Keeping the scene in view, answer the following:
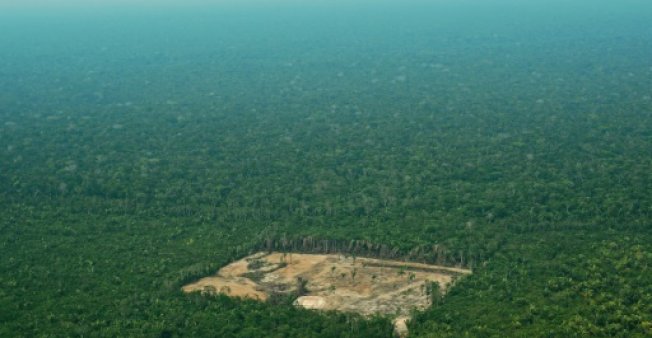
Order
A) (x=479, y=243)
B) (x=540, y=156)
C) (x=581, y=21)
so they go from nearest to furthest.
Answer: (x=479, y=243) → (x=540, y=156) → (x=581, y=21)

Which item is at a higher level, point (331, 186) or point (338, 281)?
point (331, 186)

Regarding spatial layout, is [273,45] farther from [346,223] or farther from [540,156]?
[346,223]

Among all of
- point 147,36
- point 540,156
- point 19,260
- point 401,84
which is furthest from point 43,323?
point 147,36

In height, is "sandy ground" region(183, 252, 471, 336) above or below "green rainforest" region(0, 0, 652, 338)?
below

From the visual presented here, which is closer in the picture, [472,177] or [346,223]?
[346,223]

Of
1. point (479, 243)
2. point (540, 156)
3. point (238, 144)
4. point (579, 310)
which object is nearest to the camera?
point (579, 310)
